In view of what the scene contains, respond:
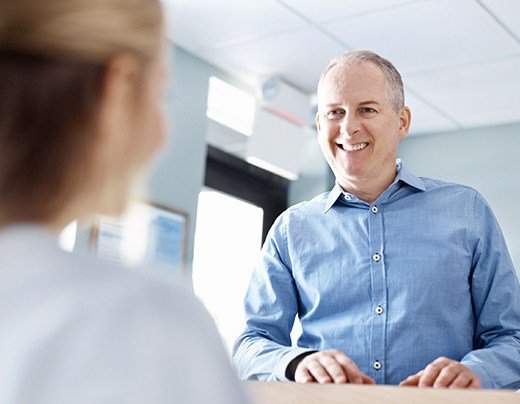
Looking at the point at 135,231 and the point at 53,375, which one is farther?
the point at 135,231

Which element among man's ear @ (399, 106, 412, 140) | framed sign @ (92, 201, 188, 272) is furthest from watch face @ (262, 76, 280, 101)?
man's ear @ (399, 106, 412, 140)

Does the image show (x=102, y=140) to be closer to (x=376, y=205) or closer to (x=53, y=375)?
(x=53, y=375)

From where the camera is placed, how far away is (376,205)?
1743 mm

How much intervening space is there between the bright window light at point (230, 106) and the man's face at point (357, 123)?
2.43 meters

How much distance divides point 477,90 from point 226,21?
1431 millimetres

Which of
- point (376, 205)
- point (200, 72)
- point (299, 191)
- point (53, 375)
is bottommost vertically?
point (53, 375)

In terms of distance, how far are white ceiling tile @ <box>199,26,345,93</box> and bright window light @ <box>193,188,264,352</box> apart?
77 cm

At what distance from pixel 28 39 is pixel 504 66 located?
3.69 m

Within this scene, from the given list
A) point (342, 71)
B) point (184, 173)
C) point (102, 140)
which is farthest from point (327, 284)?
point (184, 173)

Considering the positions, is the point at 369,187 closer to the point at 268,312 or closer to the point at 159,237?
the point at 268,312

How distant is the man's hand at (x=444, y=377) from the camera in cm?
116

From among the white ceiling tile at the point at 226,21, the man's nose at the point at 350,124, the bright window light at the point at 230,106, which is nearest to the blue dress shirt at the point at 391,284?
the man's nose at the point at 350,124

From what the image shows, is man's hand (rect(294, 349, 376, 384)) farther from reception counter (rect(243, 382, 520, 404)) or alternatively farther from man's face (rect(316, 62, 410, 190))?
man's face (rect(316, 62, 410, 190))

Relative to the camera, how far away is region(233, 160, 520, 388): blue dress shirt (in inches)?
61.6
